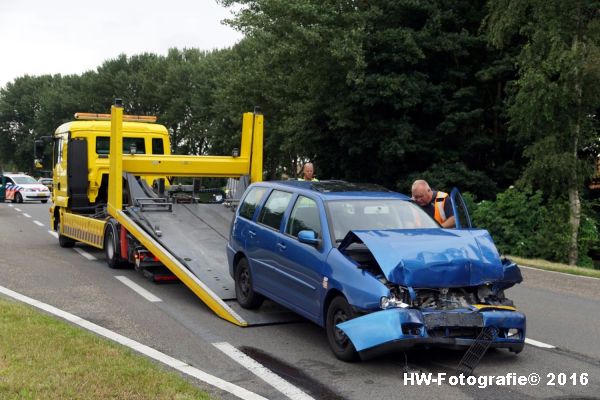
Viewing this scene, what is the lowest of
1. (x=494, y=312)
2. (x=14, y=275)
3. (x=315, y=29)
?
(x=14, y=275)

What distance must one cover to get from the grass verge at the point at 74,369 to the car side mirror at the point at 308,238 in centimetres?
185

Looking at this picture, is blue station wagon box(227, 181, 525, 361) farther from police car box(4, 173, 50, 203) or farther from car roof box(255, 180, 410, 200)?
police car box(4, 173, 50, 203)

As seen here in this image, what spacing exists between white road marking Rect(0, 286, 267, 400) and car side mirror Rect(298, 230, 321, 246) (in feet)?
5.34

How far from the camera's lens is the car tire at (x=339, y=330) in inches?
245

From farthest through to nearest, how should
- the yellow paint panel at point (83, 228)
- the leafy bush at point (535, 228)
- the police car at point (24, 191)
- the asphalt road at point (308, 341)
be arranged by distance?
the police car at point (24, 191)
the leafy bush at point (535, 228)
the yellow paint panel at point (83, 228)
the asphalt road at point (308, 341)

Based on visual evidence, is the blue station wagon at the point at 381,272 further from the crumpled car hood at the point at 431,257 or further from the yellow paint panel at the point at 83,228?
the yellow paint panel at the point at 83,228

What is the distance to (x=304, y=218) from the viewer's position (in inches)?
289

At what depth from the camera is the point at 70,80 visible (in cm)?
7662

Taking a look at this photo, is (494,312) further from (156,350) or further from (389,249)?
(156,350)

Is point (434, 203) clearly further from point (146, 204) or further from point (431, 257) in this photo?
point (146, 204)

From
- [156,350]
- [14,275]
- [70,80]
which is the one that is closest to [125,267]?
[14,275]

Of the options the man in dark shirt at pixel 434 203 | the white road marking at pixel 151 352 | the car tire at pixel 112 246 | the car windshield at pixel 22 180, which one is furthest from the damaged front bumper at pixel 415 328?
the car windshield at pixel 22 180

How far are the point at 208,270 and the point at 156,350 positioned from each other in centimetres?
301

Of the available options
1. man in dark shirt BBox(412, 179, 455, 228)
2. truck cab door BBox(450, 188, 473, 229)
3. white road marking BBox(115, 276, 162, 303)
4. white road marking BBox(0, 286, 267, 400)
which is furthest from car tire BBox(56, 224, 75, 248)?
truck cab door BBox(450, 188, 473, 229)
